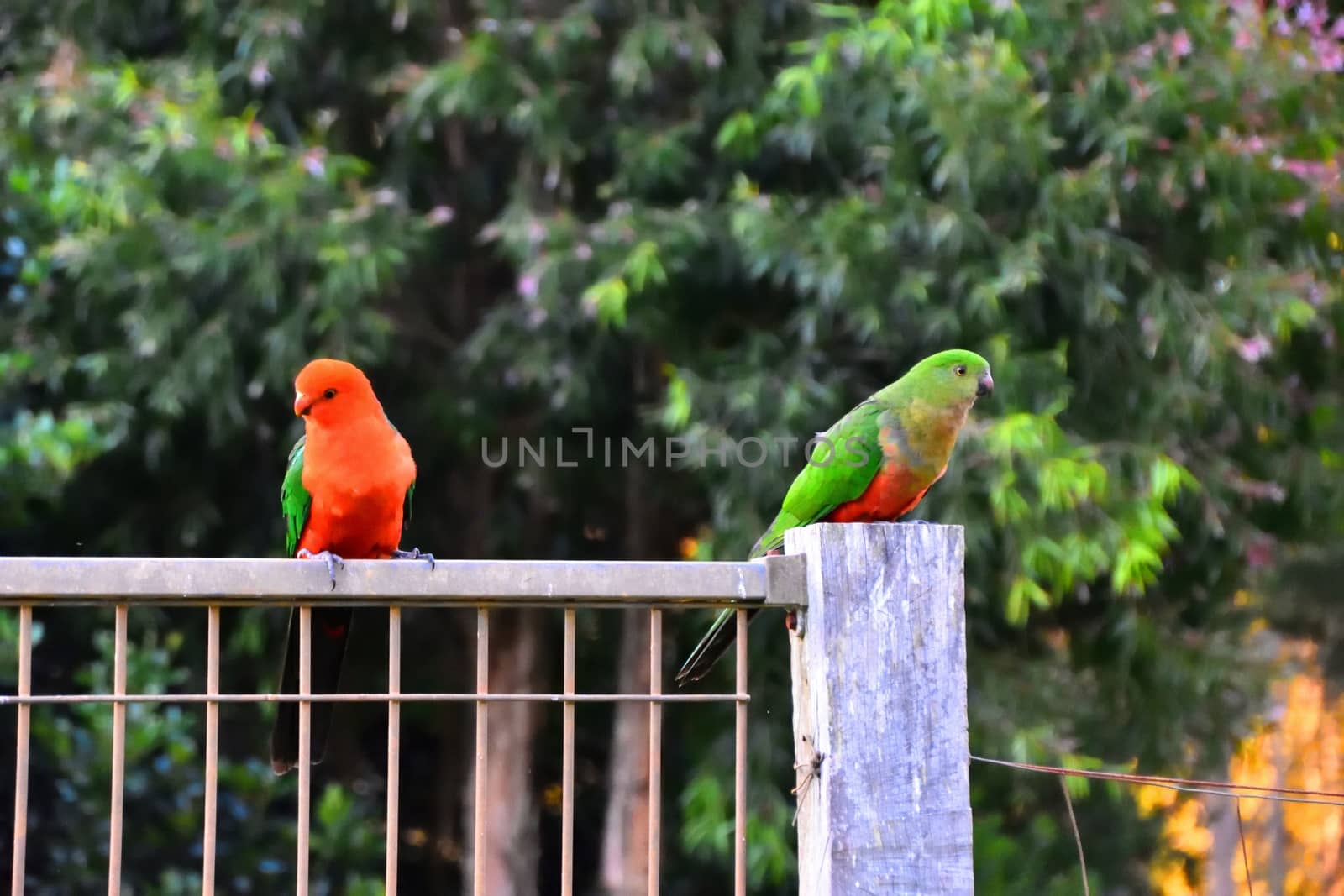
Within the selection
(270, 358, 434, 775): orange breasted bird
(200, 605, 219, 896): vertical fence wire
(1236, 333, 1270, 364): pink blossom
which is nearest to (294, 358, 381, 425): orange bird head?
(270, 358, 434, 775): orange breasted bird

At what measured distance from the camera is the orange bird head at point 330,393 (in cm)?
320

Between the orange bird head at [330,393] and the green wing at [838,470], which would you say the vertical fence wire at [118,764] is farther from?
the green wing at [838,470]

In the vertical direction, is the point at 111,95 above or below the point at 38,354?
above

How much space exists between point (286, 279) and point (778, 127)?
1915mm

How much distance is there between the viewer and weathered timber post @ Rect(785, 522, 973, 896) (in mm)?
2029

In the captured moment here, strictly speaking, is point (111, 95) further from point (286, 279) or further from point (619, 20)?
point (619, 20)

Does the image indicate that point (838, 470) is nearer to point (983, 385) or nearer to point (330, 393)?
point (983, 385)

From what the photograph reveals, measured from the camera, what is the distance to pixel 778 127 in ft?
16.9

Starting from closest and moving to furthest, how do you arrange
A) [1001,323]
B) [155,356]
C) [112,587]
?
1. [112,587]
2. [1001,323]
3. [155,356]

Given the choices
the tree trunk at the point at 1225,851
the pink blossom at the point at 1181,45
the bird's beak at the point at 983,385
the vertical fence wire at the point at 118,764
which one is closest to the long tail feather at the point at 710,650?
the vertical fence wire at the point at 118,764

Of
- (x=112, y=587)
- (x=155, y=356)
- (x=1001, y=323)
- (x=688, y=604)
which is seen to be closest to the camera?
(x=112, y=587)

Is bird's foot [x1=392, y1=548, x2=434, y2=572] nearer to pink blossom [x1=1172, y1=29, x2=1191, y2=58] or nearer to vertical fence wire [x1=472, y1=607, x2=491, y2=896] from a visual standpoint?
vertical fence wire [x1=472, y1=607, x2=491, y2=896]

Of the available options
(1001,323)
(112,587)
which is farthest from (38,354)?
(112,587)

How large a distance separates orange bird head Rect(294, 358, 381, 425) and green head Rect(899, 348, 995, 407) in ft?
4.89
